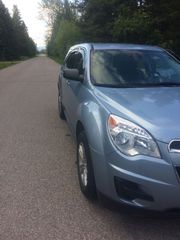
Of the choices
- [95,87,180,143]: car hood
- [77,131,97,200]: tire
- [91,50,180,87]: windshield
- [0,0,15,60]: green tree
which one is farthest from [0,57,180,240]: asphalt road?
[0,0,15,60]: green tree

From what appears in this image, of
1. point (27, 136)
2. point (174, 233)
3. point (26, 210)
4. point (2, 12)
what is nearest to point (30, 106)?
point (27, 136)

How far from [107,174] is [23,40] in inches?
4364

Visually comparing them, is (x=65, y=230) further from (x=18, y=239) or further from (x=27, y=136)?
(x=27, y=136)

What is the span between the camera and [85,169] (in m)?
4.57

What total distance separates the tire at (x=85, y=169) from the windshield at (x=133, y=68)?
81 cm

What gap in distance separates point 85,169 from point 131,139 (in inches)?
37.4

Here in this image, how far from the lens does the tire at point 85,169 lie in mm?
4332

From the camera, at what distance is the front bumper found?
3.56 metres

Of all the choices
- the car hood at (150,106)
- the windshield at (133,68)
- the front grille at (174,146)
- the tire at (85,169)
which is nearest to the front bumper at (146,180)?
the front grille at (174,146)

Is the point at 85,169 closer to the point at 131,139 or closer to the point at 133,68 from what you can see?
the point at 131,139

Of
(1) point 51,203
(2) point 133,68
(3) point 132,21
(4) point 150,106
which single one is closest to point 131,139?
(4) point 150,106

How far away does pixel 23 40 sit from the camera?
11119cm

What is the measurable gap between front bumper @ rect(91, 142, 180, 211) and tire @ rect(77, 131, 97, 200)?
0.51 meters

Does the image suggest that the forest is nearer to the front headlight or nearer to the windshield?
the windshield
